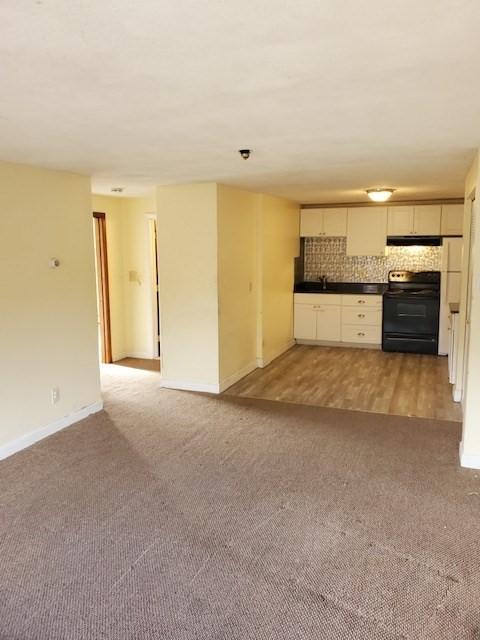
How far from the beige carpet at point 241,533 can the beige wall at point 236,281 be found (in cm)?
131

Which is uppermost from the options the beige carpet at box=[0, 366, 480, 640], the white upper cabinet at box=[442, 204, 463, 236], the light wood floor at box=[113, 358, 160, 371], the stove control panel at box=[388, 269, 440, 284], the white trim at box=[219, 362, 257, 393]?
the white upper cabinet at box=[442, 204, 463, 236]

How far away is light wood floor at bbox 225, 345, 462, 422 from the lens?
15.9 feet

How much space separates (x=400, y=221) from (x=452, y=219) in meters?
0.70

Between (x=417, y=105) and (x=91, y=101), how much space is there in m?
1.47

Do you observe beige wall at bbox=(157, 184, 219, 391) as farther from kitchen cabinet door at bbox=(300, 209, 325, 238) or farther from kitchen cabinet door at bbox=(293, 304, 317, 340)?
kitchen cabinet door at bbox=(300, 209, 325, 238)

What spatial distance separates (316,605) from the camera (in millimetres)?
2156

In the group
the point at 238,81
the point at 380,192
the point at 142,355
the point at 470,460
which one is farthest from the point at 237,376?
the point at 238,81

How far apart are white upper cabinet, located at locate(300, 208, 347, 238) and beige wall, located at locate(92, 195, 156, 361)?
2449 millimetres

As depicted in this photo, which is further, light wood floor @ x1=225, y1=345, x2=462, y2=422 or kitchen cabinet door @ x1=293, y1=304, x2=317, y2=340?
kitchen cabinet door @ x1=293, y1=304, x2=317, y2=340

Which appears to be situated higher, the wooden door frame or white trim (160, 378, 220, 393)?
the wooden door frame

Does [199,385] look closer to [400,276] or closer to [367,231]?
[367,231]

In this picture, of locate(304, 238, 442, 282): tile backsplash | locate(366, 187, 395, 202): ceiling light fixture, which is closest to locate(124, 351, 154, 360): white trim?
locate(304, 238, 442, 282): tile backsplash

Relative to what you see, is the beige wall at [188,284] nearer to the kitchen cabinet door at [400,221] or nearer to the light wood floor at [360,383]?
the light wood floor at [360,383]

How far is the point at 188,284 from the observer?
523 cm
